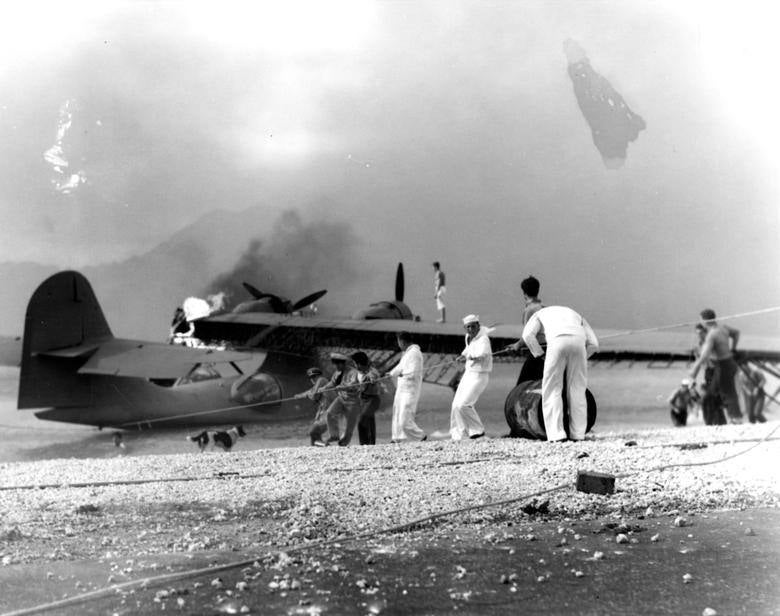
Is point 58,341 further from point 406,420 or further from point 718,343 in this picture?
point 718,343

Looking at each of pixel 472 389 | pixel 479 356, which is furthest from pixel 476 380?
pixel 479 356

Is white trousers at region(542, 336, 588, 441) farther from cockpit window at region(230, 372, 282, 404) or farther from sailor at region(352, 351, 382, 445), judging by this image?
cockpit window at region(230, 372, 282, 404)

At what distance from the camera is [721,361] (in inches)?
508

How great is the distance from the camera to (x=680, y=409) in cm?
1511

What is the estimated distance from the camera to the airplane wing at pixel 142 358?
12.9m

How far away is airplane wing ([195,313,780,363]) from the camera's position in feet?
52.5

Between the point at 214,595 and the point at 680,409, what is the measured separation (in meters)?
13.3

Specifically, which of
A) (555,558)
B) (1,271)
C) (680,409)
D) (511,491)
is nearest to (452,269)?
(680,409)

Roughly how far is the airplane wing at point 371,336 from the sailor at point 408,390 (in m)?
4.82

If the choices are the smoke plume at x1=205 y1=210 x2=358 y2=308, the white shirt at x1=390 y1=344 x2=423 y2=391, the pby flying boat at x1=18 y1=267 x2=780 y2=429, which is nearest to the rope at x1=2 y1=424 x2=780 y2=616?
the pby flying boat at x1=18 y1=267 x2=780 y2=429

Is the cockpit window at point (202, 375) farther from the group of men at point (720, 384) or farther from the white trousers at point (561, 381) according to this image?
the group of men at point (720, 384)

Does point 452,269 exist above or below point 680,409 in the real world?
above

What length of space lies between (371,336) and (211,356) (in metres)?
5.45

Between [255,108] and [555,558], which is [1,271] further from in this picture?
[555,558]
